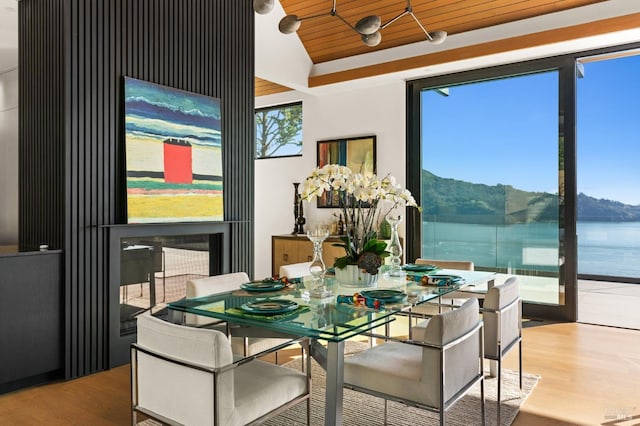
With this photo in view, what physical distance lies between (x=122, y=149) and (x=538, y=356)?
12.0ft

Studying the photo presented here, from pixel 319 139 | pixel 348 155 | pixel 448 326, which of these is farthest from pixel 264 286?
pixel 319 139

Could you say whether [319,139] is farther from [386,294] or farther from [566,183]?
[386,294]

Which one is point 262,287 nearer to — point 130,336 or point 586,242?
point 130,336

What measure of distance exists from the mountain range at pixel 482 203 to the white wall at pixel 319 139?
429 millimetres

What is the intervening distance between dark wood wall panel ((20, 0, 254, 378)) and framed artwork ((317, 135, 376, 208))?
2.63 m

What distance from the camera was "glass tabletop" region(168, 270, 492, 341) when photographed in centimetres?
195

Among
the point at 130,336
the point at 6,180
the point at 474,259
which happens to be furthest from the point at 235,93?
the point at 6,180

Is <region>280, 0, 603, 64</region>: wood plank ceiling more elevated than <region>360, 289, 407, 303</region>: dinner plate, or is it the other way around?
<region>280, 0, 603, 64</region>: wood plank ceiling

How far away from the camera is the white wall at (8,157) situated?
6.12 m

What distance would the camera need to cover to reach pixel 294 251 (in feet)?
21.0

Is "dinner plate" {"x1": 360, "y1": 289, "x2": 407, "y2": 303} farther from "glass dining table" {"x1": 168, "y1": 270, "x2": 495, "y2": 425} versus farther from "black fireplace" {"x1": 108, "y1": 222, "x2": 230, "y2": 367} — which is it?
"black fireplace" {"x1": 108, "y1": 222, "x2": 230, "y2": 367}

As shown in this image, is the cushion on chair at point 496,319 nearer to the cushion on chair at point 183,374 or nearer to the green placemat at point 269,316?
the green placemat at point 269,316

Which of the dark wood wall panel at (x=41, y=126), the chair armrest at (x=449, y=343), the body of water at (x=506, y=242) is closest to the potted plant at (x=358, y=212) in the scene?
the chair armrest at (x=449, y=343)

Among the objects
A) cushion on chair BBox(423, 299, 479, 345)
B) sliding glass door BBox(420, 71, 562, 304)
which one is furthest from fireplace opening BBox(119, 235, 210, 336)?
sliding glass door BBox(420, 71, 562, 304)
